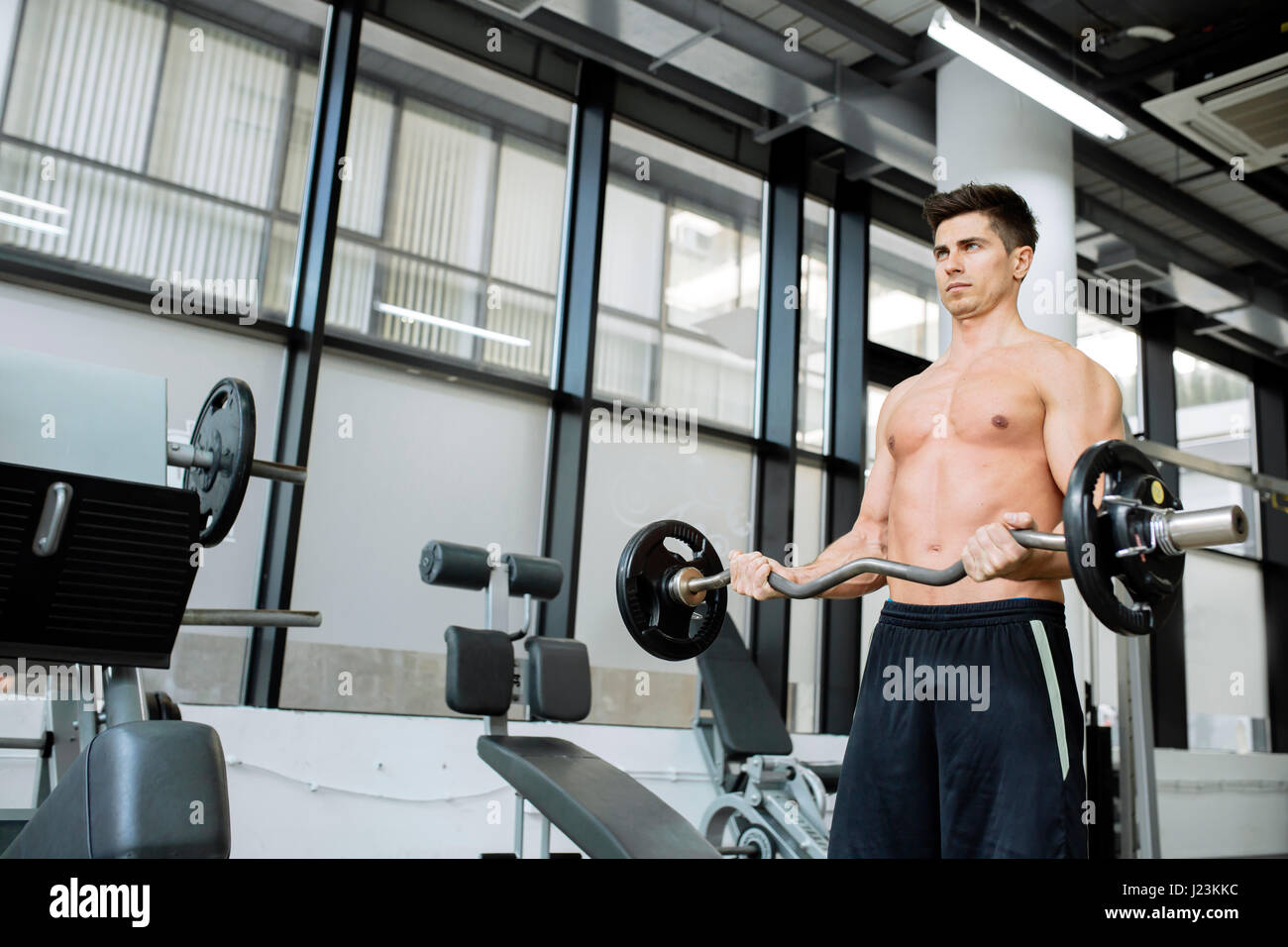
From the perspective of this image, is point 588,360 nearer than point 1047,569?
No

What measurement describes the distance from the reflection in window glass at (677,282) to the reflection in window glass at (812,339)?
33 centimetres

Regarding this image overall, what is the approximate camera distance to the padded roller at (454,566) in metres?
A: 3.12

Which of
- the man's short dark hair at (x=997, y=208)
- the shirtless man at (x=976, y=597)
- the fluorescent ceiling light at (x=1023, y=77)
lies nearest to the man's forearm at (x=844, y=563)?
the shirtless man at (x=976, y=597)

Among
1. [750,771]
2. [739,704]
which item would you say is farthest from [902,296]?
[750,771]

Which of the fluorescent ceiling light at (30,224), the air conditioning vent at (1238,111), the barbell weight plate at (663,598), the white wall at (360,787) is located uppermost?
the air conditioning vent at (1238,111)

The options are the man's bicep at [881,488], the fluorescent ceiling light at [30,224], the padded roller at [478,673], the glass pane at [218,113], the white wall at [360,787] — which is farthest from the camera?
the glass pane at [218,113]

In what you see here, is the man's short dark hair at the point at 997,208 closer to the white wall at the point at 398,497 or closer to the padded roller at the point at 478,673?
the padded roller at the point at 478,673

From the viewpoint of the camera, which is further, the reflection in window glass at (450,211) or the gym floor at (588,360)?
the reflection in window glass at (450,211)

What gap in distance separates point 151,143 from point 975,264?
3324mm

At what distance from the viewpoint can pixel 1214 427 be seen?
779 cm

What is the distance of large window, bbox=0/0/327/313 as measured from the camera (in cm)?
367

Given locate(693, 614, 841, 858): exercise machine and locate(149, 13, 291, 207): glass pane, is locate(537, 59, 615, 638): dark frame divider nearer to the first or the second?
locate(693, 614, 841, 858): exercise machine

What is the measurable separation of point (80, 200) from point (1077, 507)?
12.2 feet

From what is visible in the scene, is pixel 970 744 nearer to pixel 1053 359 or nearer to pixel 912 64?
pixel 1053 359
